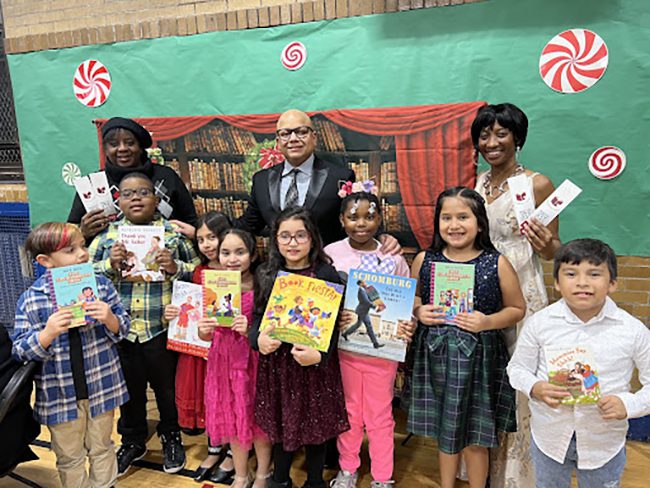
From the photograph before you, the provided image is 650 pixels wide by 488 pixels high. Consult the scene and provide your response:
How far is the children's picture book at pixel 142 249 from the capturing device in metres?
2.67

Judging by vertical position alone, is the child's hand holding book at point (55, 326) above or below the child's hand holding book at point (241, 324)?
above

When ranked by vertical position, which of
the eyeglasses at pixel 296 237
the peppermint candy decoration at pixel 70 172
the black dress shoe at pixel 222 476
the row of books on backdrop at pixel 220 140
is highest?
the row of books on backdrop at pixel 220 140

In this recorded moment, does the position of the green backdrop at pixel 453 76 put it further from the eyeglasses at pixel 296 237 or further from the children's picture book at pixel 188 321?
the children's picture book at pixel 188 321

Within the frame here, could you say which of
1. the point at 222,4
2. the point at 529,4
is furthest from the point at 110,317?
the point at 529,4

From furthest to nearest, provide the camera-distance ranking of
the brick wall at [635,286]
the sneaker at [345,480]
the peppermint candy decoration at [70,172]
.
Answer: the peppermint candy decoration at [70,172] < the brick wall at [635,286] < the sneaker at [345,480]

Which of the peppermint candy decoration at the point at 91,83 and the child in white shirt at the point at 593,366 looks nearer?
the child in white shirt at the point at 593,366

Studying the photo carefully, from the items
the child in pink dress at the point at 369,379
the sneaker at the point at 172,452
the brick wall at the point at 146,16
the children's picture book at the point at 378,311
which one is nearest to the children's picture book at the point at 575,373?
the children's picture book at the point at 378,311

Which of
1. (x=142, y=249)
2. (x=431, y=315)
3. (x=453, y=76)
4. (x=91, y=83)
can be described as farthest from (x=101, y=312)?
(x=91, y=83)

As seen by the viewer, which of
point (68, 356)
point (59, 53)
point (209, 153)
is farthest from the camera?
point (59, 53)

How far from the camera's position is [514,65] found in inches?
123

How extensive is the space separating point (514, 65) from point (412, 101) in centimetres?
66

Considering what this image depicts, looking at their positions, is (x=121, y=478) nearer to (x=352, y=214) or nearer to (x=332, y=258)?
(x=332, y=258)

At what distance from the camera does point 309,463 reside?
258 centimetres

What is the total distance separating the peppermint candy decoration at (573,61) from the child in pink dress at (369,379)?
149cm
